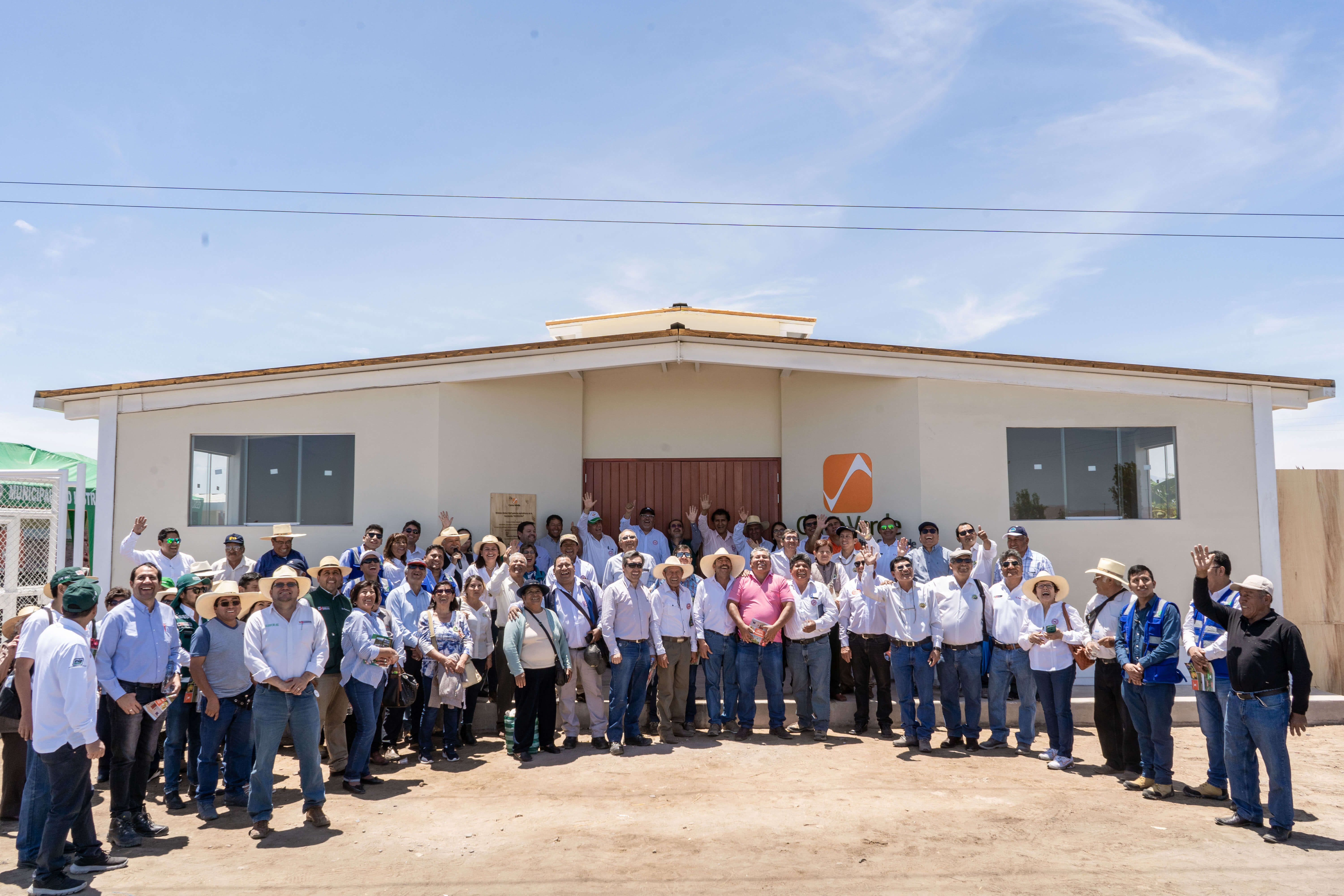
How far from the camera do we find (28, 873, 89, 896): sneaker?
4.75 m

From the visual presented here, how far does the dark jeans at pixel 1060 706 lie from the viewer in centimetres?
747

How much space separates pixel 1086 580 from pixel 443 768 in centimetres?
759

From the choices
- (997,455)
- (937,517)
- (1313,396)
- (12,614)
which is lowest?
(12,614)

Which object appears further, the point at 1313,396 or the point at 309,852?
the point at 1313,396

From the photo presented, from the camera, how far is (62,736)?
190 inches

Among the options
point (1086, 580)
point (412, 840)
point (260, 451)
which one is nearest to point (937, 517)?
point (1086, 580)

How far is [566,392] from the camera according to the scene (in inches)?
485

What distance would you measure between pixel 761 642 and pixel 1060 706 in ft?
8.72

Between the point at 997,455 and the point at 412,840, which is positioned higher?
the point at 997,455

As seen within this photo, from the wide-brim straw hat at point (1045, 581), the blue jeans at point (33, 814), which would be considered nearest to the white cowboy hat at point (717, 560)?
the wide-brim straw hat at point (1045, 581)

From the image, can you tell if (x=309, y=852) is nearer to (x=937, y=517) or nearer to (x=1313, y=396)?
(x=937, y=517)

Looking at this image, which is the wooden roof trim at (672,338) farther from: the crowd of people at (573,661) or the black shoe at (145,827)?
the black shoe at (145,827)

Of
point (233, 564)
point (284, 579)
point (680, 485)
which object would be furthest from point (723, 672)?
point (233, 564)

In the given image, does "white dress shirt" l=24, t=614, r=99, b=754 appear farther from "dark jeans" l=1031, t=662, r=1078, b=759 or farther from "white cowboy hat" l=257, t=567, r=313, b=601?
"dark jeans" l=1031, t=662, r=1078, b=759
